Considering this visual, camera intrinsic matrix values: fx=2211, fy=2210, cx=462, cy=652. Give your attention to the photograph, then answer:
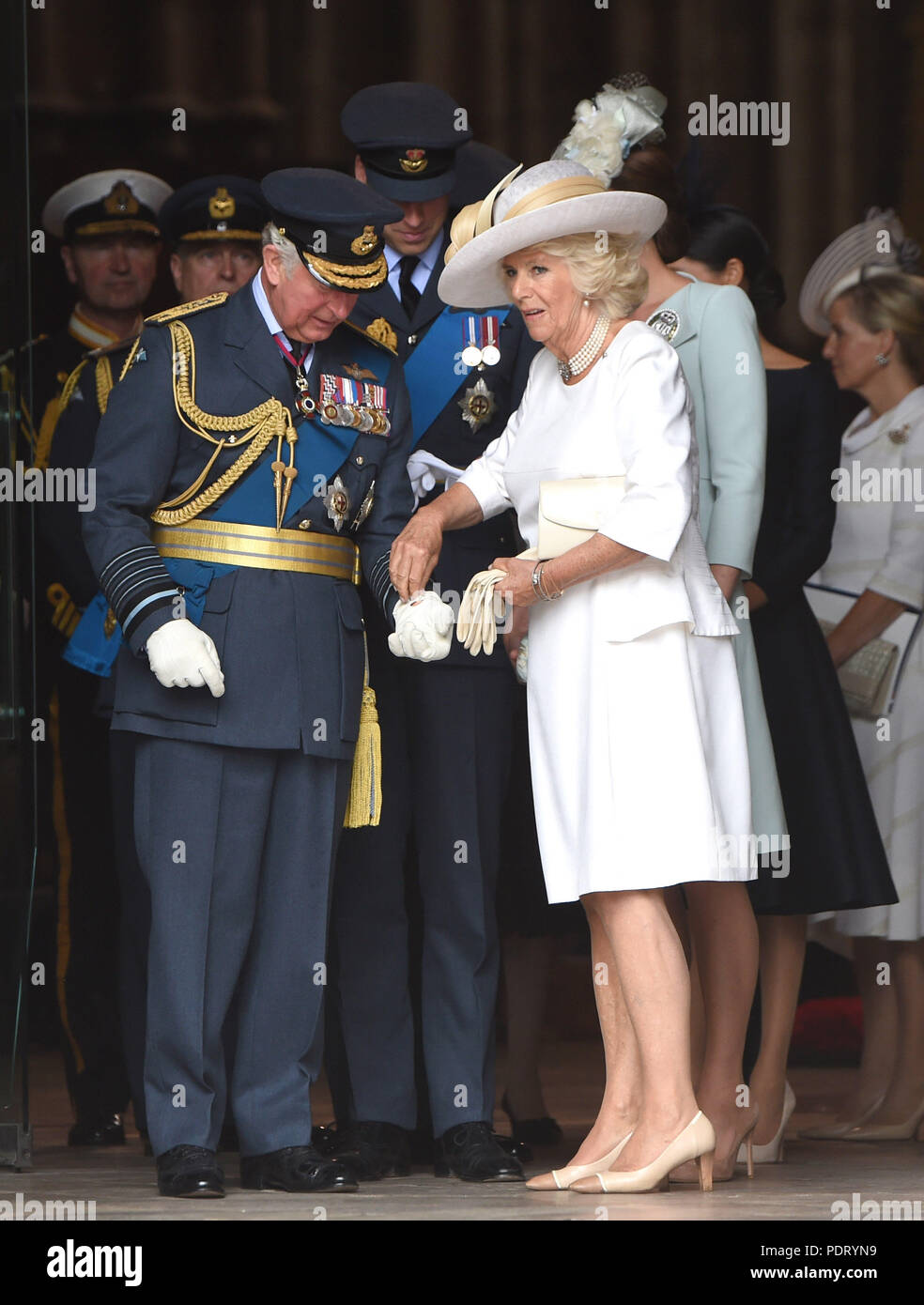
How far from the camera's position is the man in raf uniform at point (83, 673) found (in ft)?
14.5

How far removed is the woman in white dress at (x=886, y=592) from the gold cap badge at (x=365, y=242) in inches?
57.3

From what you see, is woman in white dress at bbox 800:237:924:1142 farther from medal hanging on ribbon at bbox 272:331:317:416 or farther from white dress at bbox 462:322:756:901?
medal hanging on ribbon at bbox 272:331:317:416

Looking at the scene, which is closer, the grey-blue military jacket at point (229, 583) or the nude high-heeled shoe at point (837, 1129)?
the grey-blue military jacket at point (229, 583)

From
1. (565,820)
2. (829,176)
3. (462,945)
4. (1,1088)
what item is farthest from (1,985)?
(829,176)

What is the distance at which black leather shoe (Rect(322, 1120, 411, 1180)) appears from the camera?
3.68m

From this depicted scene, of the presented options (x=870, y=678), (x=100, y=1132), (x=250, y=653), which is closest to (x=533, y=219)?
(x=250, y=653)

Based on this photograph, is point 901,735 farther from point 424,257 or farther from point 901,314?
point 424,257

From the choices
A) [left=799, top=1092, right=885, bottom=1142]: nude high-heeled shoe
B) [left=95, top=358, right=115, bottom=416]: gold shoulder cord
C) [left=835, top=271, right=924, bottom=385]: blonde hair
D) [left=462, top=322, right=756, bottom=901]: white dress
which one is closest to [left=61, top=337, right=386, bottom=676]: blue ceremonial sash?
[left=462, top=322, right=756, bottom=901]: white dress

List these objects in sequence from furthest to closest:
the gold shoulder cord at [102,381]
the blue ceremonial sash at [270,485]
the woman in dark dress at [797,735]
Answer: the gold shoulder cord at [102,381] → the woman in dark dress at [797,735] → the blue ceremonial sash at [270,485]

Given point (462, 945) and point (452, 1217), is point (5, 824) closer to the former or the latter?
point (462, 945)

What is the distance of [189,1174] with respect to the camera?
3.37 m

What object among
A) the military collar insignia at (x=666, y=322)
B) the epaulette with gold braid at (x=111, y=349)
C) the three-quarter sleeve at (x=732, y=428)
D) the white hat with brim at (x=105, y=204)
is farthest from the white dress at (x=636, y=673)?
the white hat with brim at (x=105, y=204)

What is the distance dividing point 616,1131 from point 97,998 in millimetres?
1410

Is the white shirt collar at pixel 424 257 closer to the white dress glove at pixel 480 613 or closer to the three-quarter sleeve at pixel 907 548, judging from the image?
the white dress glove at pixel 480 613
